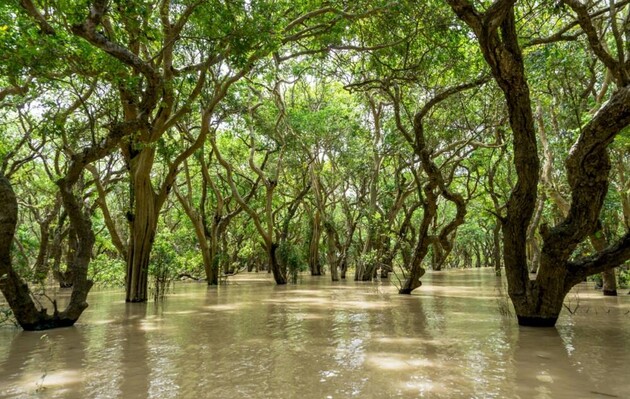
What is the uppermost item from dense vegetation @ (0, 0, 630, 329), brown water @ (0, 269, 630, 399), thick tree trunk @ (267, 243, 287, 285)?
dense vegetation @ (0, 0, 630, 329)

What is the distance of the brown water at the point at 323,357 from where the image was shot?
12.2ft

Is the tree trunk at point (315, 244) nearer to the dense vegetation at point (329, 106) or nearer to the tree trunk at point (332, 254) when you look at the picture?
the dense vegetation at point (329, 106)

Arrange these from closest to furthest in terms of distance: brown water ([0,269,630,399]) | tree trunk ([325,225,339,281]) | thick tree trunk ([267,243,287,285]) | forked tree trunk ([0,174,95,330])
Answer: brown water ([0,269,630,399]) → forked tree trunk ([0,174,95,330]) → thick tree trunk ([267,243,287,285]) → tree trunk ([325,225,339,281])

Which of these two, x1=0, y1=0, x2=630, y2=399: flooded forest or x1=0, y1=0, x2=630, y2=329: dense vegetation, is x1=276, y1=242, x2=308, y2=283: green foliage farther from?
x1=0, y1=0, x2=630, y2=399: flooded forest

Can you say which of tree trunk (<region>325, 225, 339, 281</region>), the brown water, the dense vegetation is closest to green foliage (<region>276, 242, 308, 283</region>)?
the dense vegetation

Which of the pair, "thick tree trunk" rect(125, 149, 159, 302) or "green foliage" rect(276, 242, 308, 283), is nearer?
"thick tree trunk" rect(125, 149, 159, 302)

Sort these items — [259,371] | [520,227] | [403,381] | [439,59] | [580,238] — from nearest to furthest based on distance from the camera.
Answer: [403,381], [259,371], [580,238], [520,227], [439,59]

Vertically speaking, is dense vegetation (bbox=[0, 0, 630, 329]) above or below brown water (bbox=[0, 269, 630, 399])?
above

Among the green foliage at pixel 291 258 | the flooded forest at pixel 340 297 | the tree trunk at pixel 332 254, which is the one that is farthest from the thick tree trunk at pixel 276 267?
the flooded forest at pixel 340 297

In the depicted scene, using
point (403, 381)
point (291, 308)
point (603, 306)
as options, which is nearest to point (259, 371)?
point (403, 381)

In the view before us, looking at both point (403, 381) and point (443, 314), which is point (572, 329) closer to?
point (443, 314)

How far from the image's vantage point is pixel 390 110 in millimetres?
19172

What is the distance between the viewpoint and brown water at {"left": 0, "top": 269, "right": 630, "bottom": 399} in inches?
147

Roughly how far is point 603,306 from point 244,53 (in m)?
9.01
